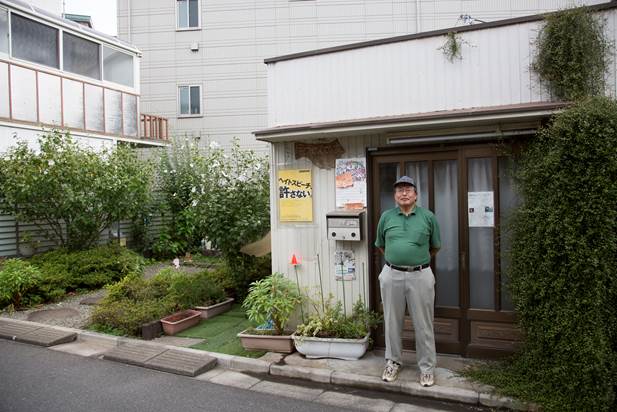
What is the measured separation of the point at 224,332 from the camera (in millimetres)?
7125

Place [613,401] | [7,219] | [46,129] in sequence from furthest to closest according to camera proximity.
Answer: [46,129]
[7,219]
[613,401]

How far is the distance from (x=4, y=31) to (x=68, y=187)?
186 inches

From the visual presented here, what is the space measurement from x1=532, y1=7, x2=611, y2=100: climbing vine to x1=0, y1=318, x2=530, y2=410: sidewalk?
123 inches

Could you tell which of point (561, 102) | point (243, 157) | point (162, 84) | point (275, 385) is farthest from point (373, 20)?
point (275, 385)

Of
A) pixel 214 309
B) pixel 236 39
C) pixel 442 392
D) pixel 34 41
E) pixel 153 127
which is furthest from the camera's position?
pixel 236 39

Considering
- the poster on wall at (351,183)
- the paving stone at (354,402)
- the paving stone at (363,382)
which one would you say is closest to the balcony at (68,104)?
the poster on wall at (351,183)

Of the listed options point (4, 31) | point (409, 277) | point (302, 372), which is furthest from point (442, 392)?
point (4, 31)

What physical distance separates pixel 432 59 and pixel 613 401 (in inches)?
153

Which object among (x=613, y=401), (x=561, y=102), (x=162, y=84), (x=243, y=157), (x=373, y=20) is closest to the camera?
(x=613, y=401)

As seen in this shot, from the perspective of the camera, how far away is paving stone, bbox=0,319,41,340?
720 cm

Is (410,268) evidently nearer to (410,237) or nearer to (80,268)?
(410,237)

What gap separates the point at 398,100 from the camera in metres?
5.80

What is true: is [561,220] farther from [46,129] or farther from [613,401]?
[46,129]

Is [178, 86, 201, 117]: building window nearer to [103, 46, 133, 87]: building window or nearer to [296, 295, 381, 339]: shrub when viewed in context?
[103, 46, 133, 87]: building window
